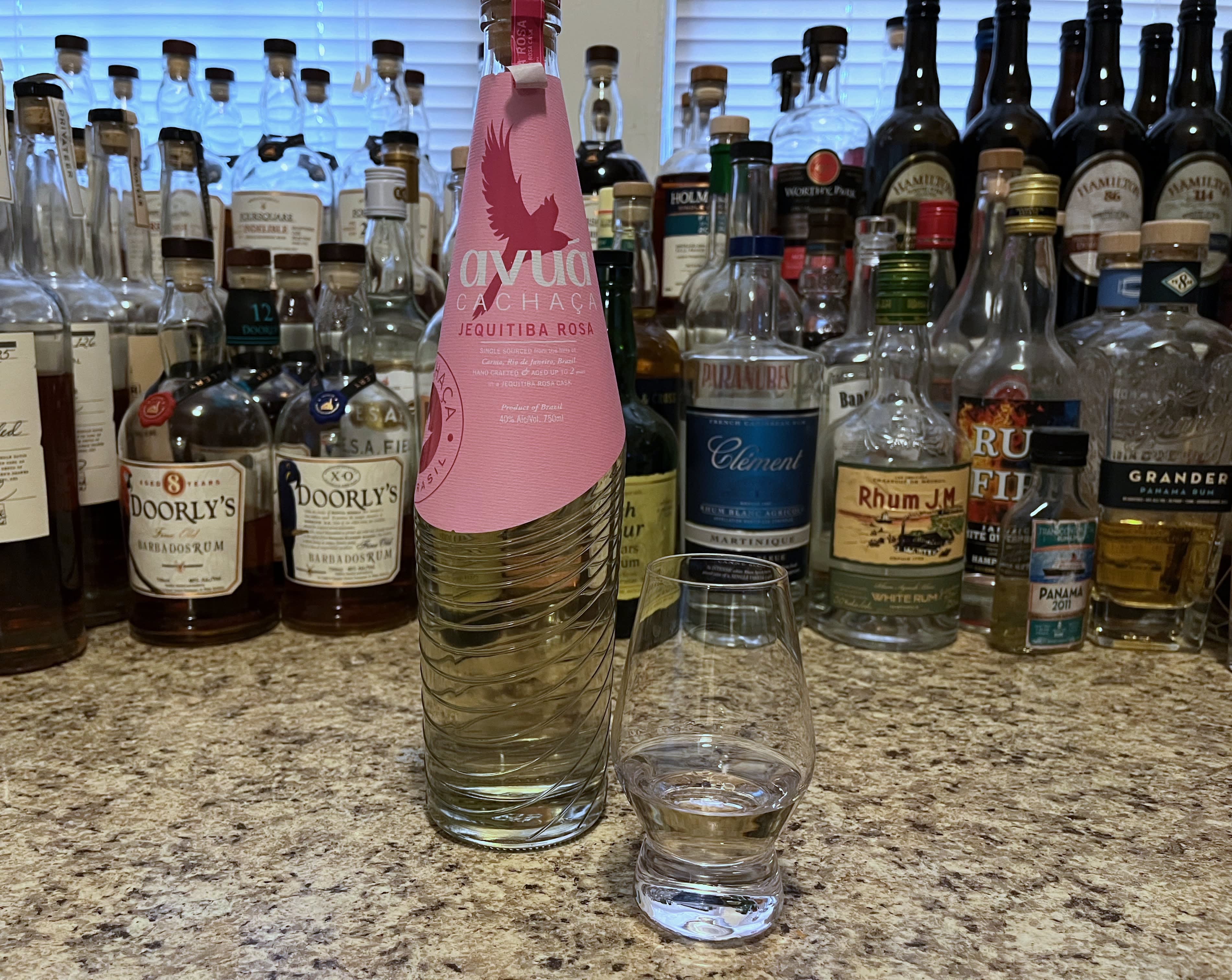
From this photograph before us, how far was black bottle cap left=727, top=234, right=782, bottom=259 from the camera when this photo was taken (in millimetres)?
837

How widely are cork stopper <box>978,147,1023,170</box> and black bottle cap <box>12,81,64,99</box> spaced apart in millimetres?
917

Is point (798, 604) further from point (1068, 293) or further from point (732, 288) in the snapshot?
point (1068, 293)

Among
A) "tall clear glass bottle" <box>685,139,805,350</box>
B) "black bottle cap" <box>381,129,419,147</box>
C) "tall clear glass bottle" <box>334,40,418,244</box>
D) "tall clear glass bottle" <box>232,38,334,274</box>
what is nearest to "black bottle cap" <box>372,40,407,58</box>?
"tall clear glass bottle" <box>334,40,418,244</box>

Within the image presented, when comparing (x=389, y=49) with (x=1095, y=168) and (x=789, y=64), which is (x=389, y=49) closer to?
(x=789, y=64)

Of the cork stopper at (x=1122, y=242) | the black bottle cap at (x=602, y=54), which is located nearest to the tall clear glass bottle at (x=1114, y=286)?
the cork stopper at (x=1122, y=242)

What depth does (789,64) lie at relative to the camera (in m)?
1.27

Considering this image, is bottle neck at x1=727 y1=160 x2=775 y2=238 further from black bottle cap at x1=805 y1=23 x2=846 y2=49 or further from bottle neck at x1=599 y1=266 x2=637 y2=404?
black bottle cap at x1=805 y1=23 x2=846 y2=49

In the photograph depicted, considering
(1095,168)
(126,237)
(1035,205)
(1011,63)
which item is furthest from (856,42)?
(126,237)

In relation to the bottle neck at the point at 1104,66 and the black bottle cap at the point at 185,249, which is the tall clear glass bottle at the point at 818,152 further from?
the black bottle cap at the point at 185,249

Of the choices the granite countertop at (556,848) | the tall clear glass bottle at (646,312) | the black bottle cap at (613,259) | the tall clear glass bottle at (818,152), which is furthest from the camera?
the tall clear glass bottle at (818,152)

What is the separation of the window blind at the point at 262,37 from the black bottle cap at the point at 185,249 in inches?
33.1

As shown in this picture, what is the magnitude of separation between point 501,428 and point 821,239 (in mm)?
688

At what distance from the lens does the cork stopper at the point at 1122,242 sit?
0.98 metres

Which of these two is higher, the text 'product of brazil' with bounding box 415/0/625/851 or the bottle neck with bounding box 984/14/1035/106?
the bottle neck with bounding box 984/14/1035/106
